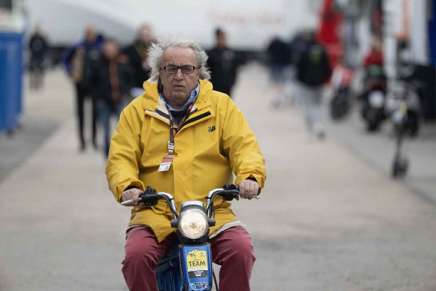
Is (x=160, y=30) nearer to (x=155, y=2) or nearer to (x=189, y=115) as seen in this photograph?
(x=155, y=2)

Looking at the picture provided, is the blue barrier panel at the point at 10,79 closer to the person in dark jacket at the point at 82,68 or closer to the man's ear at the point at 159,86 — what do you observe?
the person in dark jacket at the point at 82,68

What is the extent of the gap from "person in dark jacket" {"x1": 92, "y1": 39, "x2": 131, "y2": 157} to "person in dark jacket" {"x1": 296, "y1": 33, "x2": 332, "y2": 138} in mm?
5332

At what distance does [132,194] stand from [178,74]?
658mm

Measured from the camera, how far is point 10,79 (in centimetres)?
2041

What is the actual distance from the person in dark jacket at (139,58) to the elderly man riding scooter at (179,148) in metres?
9.19

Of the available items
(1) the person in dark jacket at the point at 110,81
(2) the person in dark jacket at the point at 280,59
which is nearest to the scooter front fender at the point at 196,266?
(1) the person in dark jacket at the point at 110,81

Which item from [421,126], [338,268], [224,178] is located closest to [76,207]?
[338,268]

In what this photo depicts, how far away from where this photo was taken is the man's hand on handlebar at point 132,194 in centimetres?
563

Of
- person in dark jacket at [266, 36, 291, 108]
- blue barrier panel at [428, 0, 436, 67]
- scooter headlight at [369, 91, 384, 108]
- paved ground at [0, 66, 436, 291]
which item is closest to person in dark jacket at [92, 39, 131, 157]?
paved ground at [0, 66, 436, 291]

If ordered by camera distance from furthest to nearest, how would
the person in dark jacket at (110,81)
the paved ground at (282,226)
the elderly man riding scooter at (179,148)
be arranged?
the person in dark jacket at (110,81)
the paved ground at (282,226)
the elderly man riding scooter at (179,148)

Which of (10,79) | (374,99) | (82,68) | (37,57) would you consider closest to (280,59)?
(37,57)

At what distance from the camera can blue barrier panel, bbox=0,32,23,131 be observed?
19.8 meters

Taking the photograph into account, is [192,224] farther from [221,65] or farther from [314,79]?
[314,79]

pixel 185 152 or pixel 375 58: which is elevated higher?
pixel 185 152
